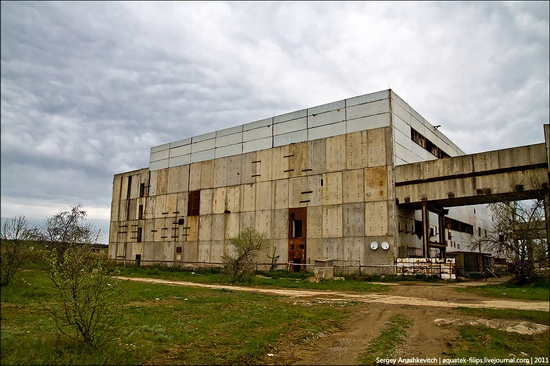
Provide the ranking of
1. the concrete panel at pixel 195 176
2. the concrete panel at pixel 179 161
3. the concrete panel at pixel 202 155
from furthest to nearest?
the concrete panel at pixel 179 161
the concrete panel at pixel 195 176
the concrete panel at pixel 202 155

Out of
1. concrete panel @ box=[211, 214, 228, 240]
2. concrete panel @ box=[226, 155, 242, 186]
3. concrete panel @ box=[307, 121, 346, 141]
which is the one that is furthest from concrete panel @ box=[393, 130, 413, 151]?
concrete panel @ box=[211, 214, 228, 240]

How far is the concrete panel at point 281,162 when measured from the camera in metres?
40.7

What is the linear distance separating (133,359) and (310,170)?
31297mm

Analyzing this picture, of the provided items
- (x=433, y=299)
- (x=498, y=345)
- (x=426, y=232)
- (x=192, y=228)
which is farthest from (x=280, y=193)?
(x=498, y=345)

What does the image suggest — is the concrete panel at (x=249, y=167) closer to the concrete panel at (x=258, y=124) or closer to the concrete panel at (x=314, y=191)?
the concrete panel at (x=258, y=124)

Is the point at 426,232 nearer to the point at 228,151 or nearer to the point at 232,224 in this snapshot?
the point at 232,224

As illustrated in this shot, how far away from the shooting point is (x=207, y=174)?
47.6 meters

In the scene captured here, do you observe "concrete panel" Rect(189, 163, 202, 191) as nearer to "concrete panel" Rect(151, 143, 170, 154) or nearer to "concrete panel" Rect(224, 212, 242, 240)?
"concrete panel" Rect(151, 143, 170, 154)

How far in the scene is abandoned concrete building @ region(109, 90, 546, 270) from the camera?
34219 mm

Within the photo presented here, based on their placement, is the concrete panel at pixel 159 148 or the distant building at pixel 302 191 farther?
the concrete panel at pixel 159 148

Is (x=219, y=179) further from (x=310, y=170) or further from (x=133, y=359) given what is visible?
(x=133, y=359)

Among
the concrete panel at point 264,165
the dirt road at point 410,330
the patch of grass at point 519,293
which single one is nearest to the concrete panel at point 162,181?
the concrete panel at point 264,165

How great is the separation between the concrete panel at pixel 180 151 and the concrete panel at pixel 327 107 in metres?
17.9

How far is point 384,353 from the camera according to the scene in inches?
381
